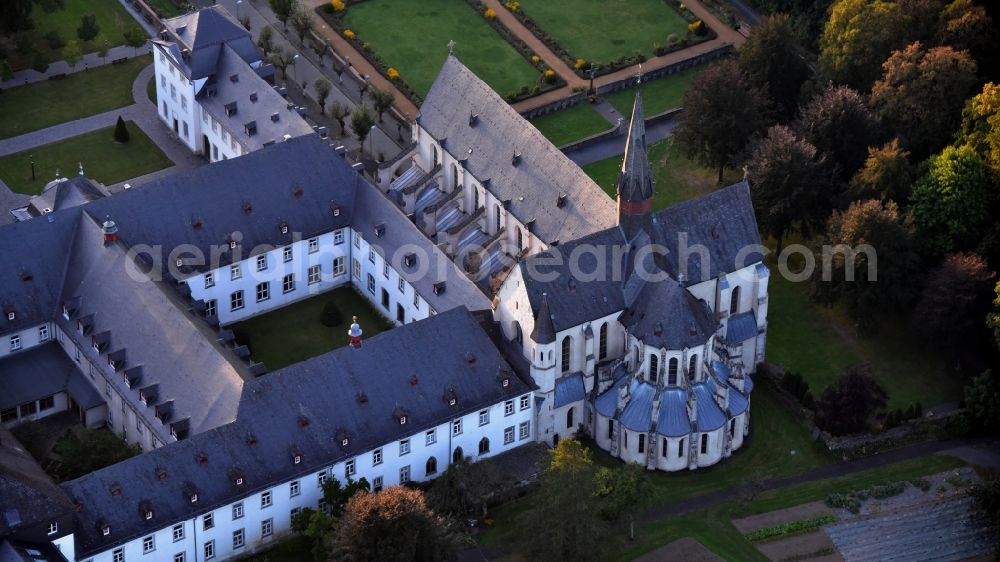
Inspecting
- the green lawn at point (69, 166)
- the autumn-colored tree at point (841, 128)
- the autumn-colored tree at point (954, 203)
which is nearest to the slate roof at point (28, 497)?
the green lawn at point (69, 166)

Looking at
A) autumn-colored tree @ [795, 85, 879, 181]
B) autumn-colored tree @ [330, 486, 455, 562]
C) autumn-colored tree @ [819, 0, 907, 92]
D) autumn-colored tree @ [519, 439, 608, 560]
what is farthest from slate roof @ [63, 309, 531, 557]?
autumn-colored tree @ [819, 0, 907, 92]

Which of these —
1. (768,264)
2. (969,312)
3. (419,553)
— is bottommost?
(419,553)

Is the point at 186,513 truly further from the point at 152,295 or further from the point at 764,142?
the point at 764,142

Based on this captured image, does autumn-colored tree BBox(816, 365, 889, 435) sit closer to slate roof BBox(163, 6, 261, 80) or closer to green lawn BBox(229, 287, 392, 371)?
green lawn BBox(229, 287, 392, 371)

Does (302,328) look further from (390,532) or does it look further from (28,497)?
(28,497)

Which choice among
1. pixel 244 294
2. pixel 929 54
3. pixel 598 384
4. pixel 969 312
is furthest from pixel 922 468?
pixel 244 294

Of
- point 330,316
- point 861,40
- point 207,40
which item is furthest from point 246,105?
point 861,40
